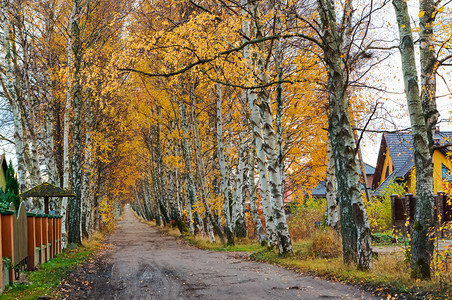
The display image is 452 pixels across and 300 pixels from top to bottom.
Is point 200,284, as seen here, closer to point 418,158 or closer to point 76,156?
point 418,158

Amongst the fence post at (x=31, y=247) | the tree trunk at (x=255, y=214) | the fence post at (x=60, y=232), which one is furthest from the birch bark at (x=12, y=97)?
the tree trunk at (x=255, y=214)

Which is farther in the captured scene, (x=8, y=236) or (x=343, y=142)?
(x=343, y=142)

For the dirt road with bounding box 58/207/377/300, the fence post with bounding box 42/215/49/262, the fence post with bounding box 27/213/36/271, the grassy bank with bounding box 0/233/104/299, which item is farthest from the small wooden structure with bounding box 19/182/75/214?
the fence post with bounding box 27/213/36/271

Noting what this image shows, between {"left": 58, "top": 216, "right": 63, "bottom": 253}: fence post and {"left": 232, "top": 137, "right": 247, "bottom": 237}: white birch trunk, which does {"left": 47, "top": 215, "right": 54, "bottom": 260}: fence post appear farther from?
{"left": 232, "top": 137, "right": 247, "bottom": 237}: white birch trunk

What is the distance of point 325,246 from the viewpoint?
41.0 feet

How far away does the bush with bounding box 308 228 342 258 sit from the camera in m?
12.4

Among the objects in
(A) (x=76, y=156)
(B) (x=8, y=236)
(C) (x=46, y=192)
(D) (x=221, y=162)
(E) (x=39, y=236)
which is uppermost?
(A) (x=76, y=156)

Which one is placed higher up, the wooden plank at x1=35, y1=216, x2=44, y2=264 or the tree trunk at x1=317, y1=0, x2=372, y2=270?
the tree trunk at x1=317, y1=0, x2=372, y2=270

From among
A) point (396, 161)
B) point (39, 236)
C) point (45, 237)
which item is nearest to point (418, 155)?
point (39, 236)

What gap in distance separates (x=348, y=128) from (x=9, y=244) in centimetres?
719

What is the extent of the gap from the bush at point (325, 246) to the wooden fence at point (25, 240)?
724 centimetres

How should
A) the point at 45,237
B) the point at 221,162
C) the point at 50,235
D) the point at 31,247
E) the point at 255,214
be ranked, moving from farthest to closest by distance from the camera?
the point at 255,214 < the point at 221,162 < the point at 50,235 < the point at 45,237 < the point at 31,247

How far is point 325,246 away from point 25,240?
7550mm

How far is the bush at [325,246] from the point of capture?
12352 mm
